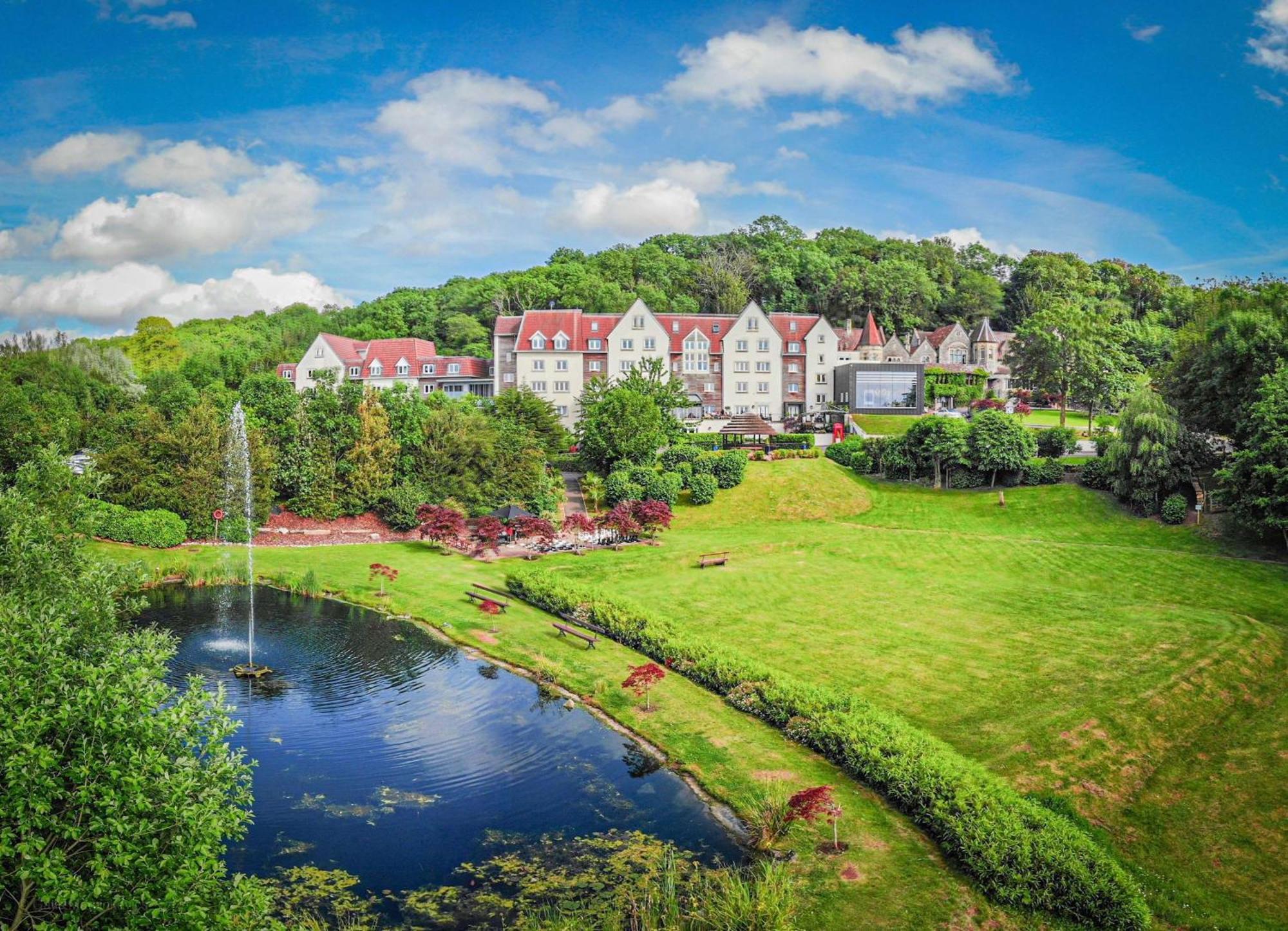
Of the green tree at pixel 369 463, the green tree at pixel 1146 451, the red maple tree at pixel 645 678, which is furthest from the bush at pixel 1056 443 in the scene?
the green tree at pixel 369 463

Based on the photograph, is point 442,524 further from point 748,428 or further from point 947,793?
point 947,793

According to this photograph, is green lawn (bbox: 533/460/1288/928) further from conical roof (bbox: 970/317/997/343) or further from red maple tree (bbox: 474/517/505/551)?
conical roof (bbox: 970/317/997/343)

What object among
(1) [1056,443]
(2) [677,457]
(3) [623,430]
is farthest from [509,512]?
(1) [1056,443]

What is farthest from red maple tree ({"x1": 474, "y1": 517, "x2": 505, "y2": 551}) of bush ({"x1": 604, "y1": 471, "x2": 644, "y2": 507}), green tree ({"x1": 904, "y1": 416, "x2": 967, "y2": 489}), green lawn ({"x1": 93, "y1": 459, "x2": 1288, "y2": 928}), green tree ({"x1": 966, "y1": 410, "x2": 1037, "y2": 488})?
green tree ({"x1": 966, "y1": 410, "x2": 1037, "y2": 488})

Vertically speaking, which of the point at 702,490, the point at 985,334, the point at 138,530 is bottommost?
the point at 138,530

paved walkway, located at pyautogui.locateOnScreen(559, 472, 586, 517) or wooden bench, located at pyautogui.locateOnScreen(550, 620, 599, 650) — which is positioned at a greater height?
paved walkway, located at pyautogui.locateOnScreen(559, 472, 586, 517)
